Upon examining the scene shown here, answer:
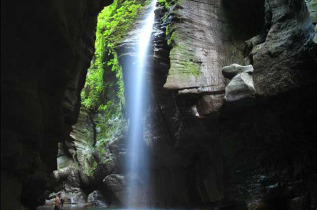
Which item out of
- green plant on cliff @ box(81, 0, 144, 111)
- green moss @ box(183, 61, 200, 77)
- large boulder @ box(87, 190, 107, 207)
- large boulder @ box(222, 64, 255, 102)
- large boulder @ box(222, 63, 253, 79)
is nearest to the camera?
large boulder @ box(222, 64, 255, 102)

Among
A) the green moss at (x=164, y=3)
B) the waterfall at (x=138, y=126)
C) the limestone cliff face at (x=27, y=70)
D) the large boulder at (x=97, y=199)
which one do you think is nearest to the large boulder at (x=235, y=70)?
the green moss at (x=164, y=3)

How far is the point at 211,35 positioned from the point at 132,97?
560 cm

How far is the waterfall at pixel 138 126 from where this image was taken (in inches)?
612

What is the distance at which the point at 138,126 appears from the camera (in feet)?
53.4

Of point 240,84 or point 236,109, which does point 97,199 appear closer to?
point 236,109

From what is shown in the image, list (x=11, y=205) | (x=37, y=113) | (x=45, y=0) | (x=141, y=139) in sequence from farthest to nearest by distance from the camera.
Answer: (x=141, y=139) < (x=37, y=113) < (x=11, y=205) < (x=45, y=0)

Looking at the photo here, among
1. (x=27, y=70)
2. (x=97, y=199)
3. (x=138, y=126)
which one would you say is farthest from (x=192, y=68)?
(x=97, y=199)

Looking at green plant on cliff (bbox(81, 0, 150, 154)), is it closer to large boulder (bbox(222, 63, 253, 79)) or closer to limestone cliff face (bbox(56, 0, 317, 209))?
limestone cliff face (bbox(56, 0, 317, 209))

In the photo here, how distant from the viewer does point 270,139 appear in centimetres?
1039

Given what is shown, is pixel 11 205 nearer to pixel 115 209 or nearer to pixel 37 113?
pixel 37 113

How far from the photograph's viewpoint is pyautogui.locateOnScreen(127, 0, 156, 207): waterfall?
15555 mm

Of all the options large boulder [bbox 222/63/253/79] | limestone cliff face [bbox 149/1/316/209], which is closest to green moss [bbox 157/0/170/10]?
limestone cliff face [bbox 149/1/316/209]

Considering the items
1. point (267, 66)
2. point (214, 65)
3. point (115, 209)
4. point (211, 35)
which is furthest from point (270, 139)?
point (115, 209)

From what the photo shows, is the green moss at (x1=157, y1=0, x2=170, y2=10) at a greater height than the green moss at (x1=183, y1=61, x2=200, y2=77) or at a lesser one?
greater
